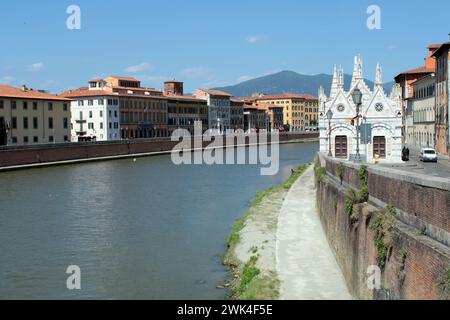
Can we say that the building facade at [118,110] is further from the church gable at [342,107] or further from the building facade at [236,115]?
the church gable at [342,107]

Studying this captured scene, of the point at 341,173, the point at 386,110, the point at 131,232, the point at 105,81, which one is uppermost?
the point at 105,81

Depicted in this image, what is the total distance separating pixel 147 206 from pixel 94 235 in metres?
10.1

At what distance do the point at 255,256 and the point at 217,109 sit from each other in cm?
12819

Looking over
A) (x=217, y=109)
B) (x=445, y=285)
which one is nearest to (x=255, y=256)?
(x=445, y=285)

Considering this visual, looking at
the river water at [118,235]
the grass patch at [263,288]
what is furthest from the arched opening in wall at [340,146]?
the grass patch at [263,288]

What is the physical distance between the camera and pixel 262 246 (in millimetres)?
22188

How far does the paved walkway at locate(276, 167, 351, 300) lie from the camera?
15.9 meters

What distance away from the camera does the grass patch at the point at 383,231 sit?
12.0 meters

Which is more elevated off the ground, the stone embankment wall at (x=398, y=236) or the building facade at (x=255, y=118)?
the building facade at (x=255, y=118)

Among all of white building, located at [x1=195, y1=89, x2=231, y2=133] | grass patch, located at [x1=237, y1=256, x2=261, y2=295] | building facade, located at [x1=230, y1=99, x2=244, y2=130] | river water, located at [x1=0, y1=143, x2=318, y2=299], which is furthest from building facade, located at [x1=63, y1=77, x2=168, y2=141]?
grass patch, located at [x1=237, y1=256, x2=261, y2=295]

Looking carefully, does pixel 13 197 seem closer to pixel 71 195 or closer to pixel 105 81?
pixel 71 195

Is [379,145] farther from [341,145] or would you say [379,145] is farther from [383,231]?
[383,231]

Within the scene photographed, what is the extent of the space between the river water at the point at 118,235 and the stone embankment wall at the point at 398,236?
446 centimetres
